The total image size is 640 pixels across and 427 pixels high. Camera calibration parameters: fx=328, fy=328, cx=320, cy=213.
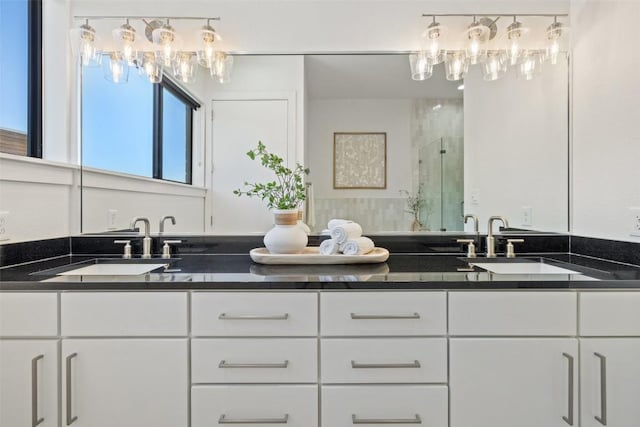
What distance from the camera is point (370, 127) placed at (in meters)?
1.74

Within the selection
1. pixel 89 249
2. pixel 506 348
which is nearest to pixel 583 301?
pixel 506 348

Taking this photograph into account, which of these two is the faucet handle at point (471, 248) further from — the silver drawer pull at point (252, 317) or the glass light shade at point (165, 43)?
the glass light shade at point (165, 43)

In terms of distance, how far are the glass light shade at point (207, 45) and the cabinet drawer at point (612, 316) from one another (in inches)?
77.0

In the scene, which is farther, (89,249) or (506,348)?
(89,249)

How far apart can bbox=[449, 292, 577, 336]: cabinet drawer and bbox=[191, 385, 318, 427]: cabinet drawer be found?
0.56 metres

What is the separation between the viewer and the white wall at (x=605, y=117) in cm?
136

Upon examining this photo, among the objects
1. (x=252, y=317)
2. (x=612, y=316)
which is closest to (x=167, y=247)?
(x=252, y=317)

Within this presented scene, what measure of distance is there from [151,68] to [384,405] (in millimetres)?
1942

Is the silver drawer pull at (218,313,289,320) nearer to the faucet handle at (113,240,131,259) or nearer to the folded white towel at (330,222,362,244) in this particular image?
the folded white towel at (330,222,362,244)

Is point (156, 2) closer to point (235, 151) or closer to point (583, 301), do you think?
point (235, 151)

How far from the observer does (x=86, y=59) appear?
1.73 meters

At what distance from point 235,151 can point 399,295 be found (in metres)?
→ 1.16

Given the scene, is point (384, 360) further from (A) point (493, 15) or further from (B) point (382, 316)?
(A) point (493, 15)

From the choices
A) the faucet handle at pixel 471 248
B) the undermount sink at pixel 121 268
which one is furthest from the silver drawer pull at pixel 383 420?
the undermount sink at pixel 121 268
